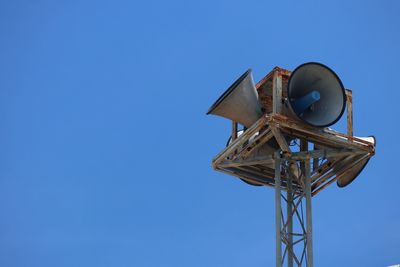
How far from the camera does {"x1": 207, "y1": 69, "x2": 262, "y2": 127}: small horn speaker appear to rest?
29.0 meters

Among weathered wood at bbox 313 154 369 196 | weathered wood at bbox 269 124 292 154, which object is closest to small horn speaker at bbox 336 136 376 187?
weathered wood at bbox 313 154 369 196

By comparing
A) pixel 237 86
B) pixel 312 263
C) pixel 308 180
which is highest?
pixel 237 86

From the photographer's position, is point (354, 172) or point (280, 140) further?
point (354, 172)

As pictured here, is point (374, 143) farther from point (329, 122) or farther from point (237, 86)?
point (237, 86)

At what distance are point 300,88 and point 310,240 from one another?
5.59 meters

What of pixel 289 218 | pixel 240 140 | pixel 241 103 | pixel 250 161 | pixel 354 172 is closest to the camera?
pixel 241 103

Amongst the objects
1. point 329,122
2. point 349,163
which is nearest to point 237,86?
point 329,122

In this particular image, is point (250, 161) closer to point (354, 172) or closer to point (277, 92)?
point (277, 92)

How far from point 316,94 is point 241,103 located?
277cm

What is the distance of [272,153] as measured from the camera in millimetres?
31578

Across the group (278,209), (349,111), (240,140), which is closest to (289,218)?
(278,209)

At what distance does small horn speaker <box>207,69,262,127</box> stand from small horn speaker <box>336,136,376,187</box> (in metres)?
4.34

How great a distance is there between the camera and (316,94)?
29766 mm

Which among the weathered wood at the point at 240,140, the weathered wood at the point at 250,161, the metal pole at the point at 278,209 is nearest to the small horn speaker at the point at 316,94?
the weathered wood at the point at 240,140
